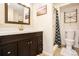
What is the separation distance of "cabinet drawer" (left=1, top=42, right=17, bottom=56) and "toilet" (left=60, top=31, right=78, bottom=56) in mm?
656

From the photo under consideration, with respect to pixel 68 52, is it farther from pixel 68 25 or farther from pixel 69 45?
pixel 68 25

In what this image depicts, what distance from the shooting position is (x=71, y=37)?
138 cm

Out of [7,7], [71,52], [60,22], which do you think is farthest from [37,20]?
[71,52]

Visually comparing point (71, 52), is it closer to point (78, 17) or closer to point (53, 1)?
point (78, 17)

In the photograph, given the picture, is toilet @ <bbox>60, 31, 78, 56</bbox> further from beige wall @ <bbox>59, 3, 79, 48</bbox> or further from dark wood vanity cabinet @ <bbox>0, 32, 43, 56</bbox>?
dark wood vanity cabinet @ <bbox>0, 32, 43, 56</bbox>

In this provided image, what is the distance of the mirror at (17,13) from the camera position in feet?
4.82

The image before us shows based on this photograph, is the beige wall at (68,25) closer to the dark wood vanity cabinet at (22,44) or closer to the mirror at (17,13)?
the dark wood vanity cabinet at (22,44)

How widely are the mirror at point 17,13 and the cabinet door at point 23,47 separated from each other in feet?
1.00

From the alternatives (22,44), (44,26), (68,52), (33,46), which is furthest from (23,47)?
(68,52)

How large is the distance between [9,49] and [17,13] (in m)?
0.56

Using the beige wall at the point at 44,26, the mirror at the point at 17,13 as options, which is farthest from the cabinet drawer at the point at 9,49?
the mirror at the point at 17,13

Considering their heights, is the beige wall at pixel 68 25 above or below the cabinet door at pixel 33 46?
above

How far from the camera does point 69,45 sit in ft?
4.60

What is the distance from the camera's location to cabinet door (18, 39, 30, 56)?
1415mm
